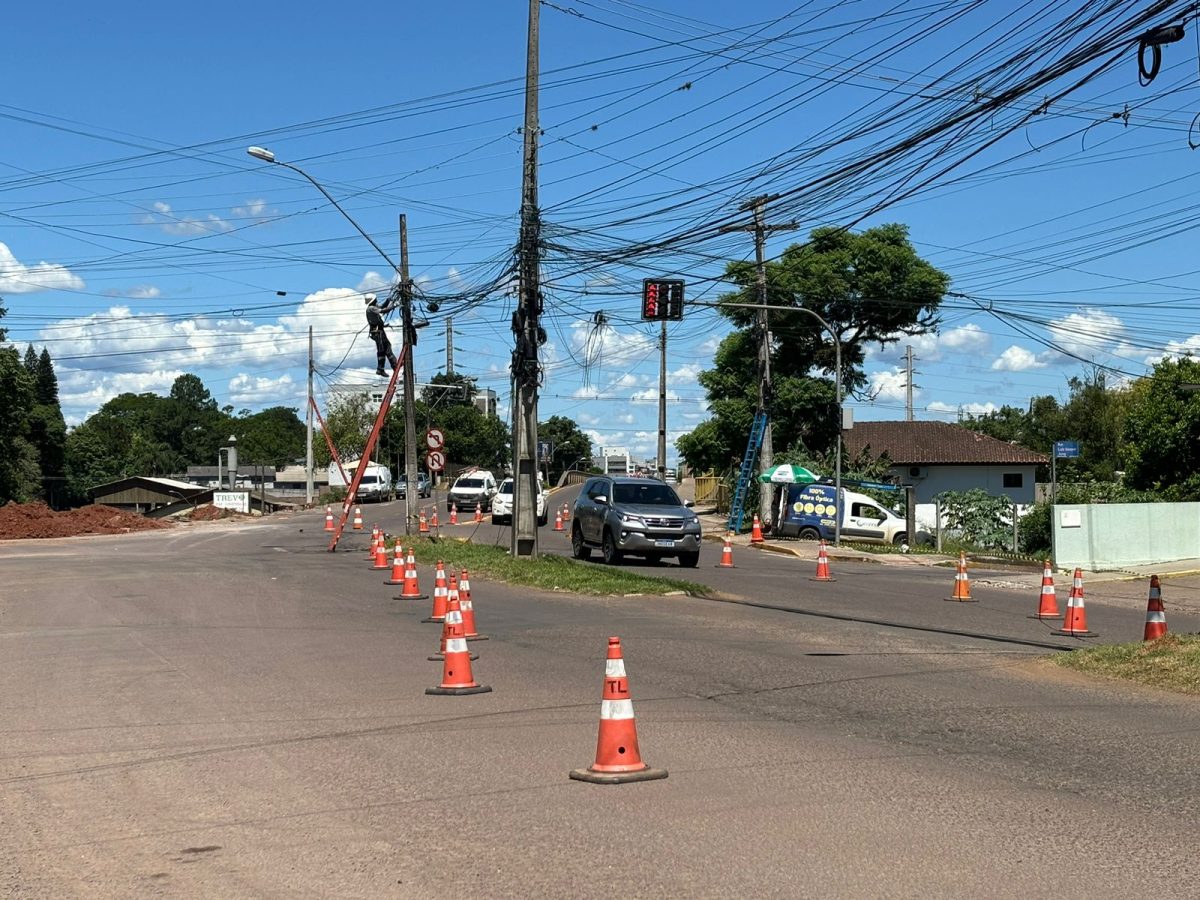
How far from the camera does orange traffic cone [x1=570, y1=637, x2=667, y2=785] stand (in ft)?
24.1

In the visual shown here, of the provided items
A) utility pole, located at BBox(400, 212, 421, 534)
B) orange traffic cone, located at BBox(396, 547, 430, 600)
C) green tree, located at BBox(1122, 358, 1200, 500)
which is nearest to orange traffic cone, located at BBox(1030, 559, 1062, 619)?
orange traffic cone, located at BBox(396, 547, 430, 600)

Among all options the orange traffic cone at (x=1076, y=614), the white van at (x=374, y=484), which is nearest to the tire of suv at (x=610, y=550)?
the orange traffic cone at (x=1076, y=614)

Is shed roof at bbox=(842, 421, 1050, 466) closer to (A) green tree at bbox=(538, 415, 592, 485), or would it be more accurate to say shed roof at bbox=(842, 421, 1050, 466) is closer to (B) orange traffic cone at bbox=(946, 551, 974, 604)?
(B) orange traffic cone at bbox=(946, 551, 974, 604)

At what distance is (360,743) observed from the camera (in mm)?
8617

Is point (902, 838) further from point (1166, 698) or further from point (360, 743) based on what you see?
point (1166, 698)

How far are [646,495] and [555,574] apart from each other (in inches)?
246

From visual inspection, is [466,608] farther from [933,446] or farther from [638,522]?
[933,446]

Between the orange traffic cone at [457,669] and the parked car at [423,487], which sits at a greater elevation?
the parked car at [423,487]

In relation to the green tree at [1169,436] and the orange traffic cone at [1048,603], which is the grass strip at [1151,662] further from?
the green tree at [1169,436]

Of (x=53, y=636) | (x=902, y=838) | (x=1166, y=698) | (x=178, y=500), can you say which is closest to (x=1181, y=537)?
(x=1166, y=698)

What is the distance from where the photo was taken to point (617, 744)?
24.3 feet

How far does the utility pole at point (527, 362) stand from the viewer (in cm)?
2494

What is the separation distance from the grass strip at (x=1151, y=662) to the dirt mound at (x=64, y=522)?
38701mm

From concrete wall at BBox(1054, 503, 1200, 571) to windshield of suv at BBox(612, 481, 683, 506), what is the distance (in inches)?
339
